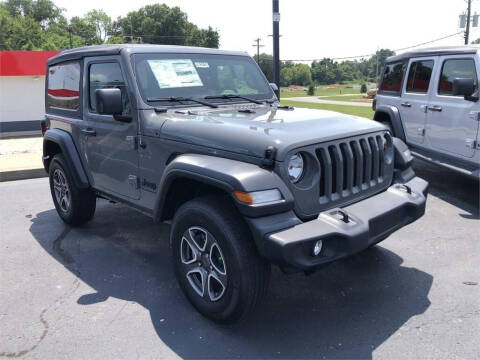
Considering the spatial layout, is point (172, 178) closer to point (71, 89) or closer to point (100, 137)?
point (100, 137)

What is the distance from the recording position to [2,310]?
3500 mm

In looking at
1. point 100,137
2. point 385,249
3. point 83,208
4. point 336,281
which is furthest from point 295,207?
point 83,208

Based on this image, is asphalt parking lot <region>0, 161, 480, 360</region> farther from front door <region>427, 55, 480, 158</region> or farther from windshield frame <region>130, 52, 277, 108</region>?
windshield frame <region>130, 52, 277, 108</region>

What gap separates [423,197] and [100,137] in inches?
118

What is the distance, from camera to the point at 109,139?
4.19 metres

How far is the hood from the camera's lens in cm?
296

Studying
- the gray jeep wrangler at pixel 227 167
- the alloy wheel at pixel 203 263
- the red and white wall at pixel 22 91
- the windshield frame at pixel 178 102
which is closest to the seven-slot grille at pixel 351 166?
the gray jeep wrangler at pixel 227 167

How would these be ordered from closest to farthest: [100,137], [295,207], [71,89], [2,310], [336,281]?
[295,207], [2,310], [336,281], [100,137], [71,89]

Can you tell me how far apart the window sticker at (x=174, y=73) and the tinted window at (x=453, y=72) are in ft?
12.6

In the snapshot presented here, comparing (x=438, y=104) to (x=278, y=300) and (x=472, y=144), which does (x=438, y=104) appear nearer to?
(x=472, y=144)

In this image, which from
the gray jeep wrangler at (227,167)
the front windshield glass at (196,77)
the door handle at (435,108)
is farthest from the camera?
the door handle at (435,108)

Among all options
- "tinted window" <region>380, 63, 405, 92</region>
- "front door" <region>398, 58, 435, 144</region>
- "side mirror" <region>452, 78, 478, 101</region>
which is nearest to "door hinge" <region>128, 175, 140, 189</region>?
"side mirror" <region>452, 78, 478, 101</region>

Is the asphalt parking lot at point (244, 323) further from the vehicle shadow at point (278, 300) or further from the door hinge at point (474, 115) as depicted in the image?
the door hinge at point (474, 115)

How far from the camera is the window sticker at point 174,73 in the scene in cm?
403
